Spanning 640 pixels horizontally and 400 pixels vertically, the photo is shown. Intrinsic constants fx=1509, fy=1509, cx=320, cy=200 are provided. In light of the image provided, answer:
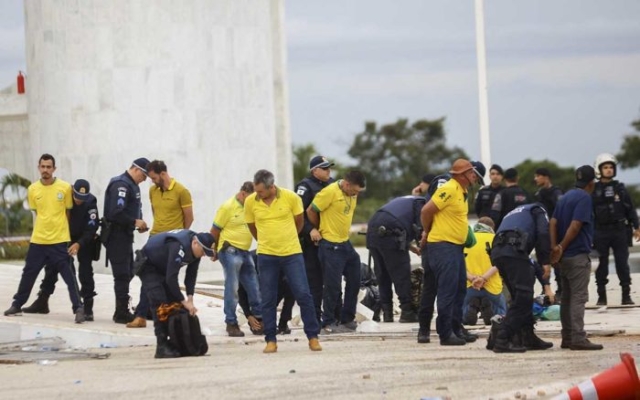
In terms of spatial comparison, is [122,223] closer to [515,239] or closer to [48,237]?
[48,237]

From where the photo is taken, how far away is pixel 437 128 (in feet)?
300

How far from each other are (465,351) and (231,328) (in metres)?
3.58

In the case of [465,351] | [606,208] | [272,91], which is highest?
[272,91]

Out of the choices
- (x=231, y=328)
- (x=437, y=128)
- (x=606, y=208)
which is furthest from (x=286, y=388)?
(x=437, y=128)

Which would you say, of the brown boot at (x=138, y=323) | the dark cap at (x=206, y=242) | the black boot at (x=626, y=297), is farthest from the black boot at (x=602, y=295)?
the dark cap at (x=206, y=242)

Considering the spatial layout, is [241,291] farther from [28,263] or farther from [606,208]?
[606,208]

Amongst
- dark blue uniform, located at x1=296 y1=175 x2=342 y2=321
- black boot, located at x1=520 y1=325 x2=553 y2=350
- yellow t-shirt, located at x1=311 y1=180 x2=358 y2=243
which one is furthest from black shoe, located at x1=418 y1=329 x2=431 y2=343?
dark blue uniform, located at x1=296 y1=175 x2=342 y2=321

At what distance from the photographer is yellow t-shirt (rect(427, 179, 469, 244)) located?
14328 mm

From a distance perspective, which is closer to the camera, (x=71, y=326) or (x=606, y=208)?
(x=71, y=326)

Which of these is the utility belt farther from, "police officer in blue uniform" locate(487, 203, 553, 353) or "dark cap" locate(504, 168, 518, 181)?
"dark cap" locate(504, 168, 518, 181)

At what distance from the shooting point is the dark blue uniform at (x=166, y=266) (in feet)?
46.7

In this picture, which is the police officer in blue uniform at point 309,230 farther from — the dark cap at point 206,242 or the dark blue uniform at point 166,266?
the dark cap at point 206,242

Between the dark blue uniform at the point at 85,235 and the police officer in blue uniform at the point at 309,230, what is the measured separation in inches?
89.2

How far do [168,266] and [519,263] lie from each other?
3291mm
